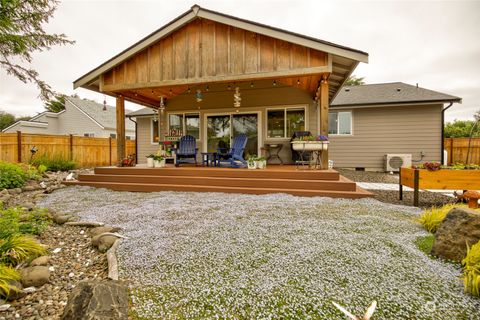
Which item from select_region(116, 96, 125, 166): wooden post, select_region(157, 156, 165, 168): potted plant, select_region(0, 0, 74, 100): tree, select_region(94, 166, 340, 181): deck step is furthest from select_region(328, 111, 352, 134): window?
select_region(0, 0, 74, 100): tree

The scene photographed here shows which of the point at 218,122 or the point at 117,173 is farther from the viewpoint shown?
the point at 218,122

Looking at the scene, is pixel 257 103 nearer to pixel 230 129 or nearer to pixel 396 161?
pixel 230 129

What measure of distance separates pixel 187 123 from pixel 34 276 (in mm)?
7279

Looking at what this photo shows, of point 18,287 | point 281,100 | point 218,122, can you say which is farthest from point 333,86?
point 18,287

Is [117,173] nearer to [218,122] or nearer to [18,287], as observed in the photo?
[218,122]

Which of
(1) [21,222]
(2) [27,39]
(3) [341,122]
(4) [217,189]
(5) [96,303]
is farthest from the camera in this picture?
(3) [341,122]

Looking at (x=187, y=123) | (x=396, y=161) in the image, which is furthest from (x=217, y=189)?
(x=396, y=161)

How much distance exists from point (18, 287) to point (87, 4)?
422 inches

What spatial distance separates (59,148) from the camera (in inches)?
374

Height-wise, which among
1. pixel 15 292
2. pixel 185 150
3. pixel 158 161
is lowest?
pixel 15 292

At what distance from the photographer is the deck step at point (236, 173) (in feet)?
15.8

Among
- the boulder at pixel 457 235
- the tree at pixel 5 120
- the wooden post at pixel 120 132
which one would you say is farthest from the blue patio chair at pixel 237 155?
the tree at pixel 5 120

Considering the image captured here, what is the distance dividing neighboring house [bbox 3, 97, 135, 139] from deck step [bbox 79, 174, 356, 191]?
13.7m

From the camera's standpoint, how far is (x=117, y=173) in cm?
605
